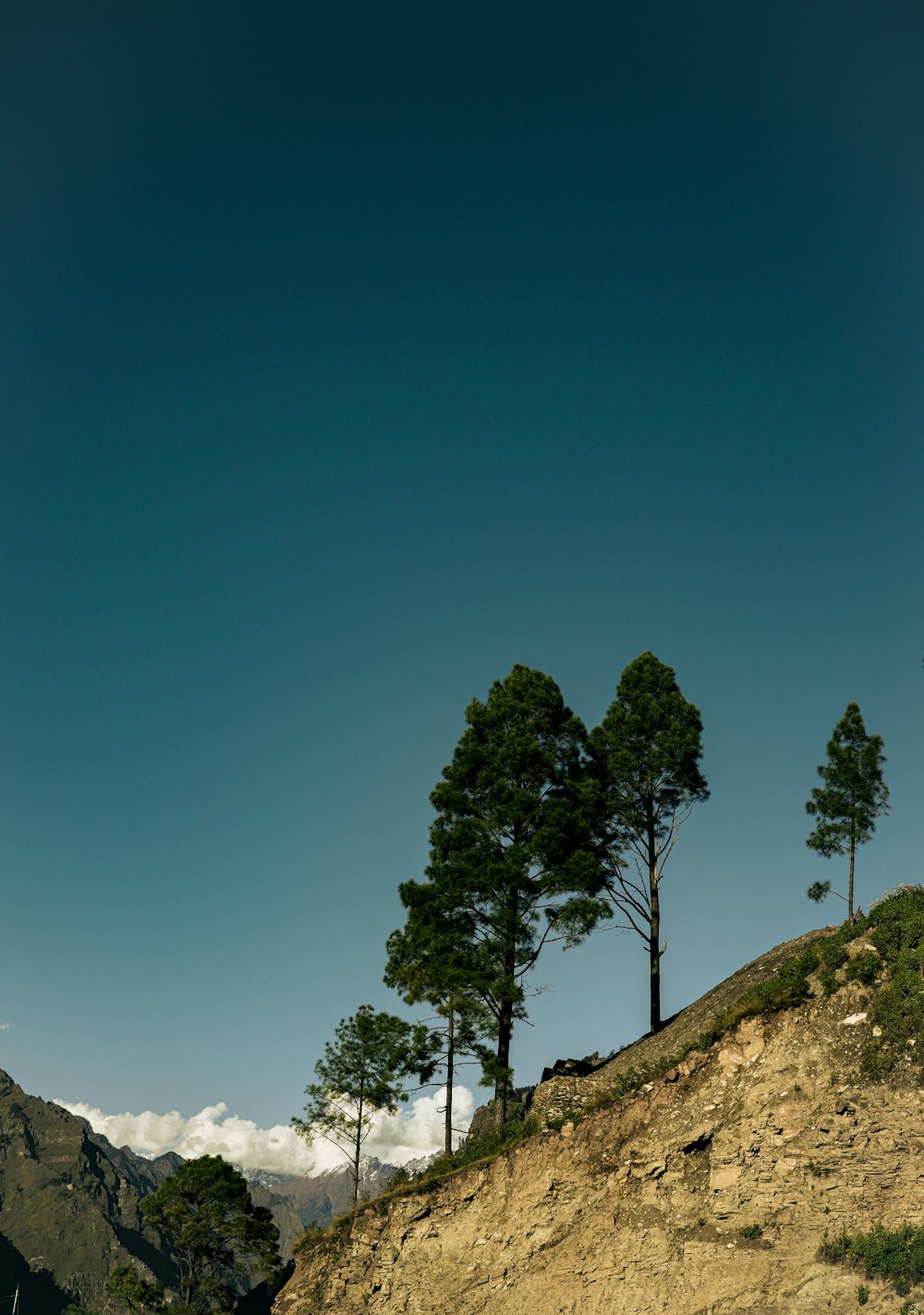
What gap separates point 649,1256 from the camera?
1959 centimetres

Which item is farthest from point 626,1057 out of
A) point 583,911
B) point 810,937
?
point 810,937

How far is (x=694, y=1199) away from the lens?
19.8 metres

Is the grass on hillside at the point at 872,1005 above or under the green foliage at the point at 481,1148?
above

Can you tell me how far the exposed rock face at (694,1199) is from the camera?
714 inches

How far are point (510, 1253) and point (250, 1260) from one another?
3685cm

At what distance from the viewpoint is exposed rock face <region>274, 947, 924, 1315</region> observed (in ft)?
59.5

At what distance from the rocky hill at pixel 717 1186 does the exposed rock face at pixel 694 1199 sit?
33 mm

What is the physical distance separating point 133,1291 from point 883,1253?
47.6 m

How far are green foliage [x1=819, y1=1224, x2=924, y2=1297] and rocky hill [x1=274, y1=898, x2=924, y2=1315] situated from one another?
162mm

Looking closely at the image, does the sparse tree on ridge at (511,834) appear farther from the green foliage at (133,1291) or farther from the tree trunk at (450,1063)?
the green foliage at (133,1291)

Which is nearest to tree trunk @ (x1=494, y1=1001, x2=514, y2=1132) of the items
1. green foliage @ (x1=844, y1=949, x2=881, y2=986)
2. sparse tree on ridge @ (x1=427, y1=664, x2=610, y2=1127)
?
sparse tree on ridge @ (x1=427, y1=664, x2=610, y2=1127)

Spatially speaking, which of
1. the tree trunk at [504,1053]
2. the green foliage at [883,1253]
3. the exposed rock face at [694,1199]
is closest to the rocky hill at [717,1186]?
the exposed rock face at [694,1199]

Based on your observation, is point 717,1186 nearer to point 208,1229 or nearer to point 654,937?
point 654,937

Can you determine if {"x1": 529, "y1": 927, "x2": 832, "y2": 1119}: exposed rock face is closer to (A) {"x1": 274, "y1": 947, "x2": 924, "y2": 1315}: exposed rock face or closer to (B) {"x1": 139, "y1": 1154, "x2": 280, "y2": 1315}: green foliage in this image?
(A) {"x1": 274, "y1": 947, "x2": 924, "y2": 1315}: exposed rock face
